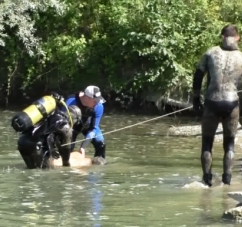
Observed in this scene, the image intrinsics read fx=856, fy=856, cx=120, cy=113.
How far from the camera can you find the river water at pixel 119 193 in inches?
329

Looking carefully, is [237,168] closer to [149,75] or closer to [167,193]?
[167,193]

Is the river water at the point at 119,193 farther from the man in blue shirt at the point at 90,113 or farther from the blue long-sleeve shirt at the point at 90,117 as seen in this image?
the blue long-sleeve shirt at the point at 90,117

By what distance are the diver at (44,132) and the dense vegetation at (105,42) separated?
938cm

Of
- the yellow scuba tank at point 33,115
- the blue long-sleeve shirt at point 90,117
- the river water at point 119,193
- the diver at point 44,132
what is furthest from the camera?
the blue long-sleeve shirt at point 90,117

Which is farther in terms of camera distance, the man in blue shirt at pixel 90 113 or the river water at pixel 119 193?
the man in blue shirt at pixel 90 113

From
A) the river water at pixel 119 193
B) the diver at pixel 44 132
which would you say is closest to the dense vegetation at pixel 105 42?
the river water at pixel 119 193

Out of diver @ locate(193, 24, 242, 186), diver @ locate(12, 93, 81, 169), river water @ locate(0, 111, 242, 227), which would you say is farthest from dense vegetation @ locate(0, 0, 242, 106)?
diver @ locate(193, 24, 242, 186)

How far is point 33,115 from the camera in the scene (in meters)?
11.6

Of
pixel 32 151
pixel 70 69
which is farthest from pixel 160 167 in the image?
pixel 70 69

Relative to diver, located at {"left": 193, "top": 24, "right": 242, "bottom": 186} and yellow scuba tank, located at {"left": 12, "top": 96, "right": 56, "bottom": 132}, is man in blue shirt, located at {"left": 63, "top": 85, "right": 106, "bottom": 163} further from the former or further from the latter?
diver, located at {"left": 193, "top": 24, "right": 242, "bottom": 186}

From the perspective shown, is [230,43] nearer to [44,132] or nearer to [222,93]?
[222,93]

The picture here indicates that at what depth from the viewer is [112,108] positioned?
23.5 meters

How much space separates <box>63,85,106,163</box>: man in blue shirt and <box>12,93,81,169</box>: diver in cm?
50

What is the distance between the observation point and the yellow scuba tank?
452 inches
